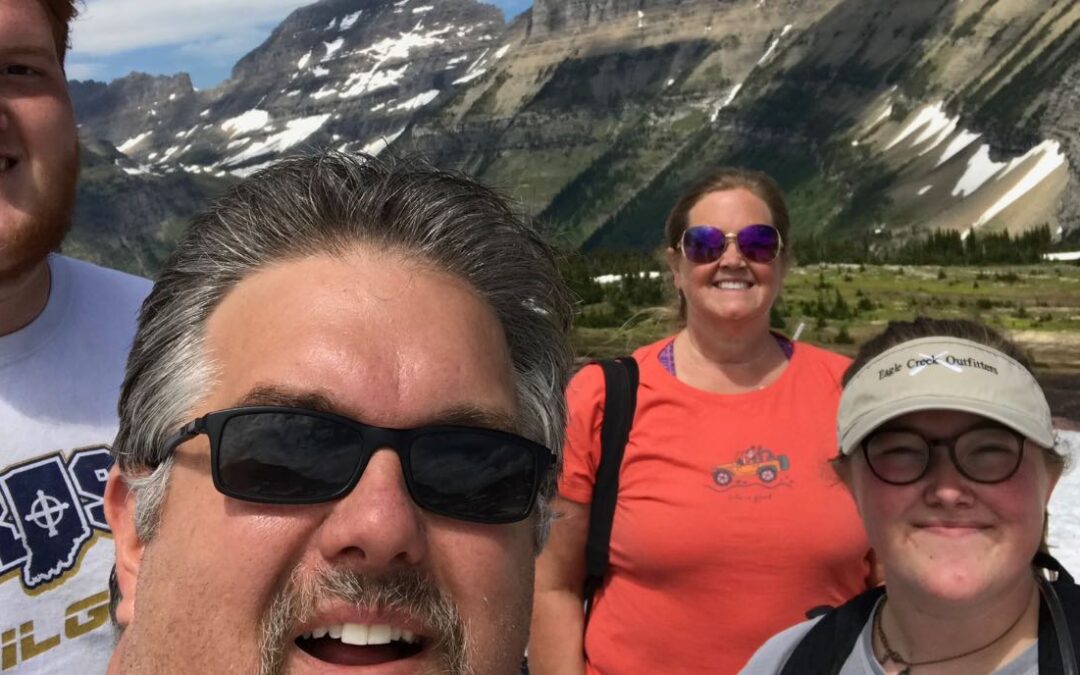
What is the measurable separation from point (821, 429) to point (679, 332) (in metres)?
1.10

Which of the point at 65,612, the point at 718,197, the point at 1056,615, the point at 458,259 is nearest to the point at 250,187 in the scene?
the point at 458,259

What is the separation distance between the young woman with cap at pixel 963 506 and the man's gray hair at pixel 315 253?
122 cm

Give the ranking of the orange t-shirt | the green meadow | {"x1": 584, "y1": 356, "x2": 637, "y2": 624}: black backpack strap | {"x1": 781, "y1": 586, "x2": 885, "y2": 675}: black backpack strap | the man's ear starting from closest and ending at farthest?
the man's ear < {"x1": 781, "y1": 586, "x2": 885, "y2": 675}: black backpack strap < the orange t-shirt < {"x1": 584, "y1": 356, "x2": 637, "y2": 624}: black backpack strap < the green meadow

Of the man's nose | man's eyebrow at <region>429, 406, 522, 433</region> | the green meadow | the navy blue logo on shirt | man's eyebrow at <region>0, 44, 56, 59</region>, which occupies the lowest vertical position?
the navy blue logo on shirt

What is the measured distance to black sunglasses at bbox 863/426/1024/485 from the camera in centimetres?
283

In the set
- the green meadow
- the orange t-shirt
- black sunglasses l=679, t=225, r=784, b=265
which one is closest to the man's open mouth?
the orange t-shirt

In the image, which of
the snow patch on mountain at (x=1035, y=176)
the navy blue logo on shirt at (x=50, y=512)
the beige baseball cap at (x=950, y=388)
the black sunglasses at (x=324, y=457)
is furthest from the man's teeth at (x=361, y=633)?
the snow patch on mountain at (x=1035, y=176)

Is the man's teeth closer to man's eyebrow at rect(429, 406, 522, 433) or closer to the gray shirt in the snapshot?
man's eyebrow at rect(429, 406, 522, 433)

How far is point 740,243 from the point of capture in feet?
15.6

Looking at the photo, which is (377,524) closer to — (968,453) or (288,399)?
(288,399)

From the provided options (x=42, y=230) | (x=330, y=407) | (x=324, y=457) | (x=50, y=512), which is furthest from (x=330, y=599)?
(x=42, y=230)

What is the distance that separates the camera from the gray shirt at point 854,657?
2.80 metres

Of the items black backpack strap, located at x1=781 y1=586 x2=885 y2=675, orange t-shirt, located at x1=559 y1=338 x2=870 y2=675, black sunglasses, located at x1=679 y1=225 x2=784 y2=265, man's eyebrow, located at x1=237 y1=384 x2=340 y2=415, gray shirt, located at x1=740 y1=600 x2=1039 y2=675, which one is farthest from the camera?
black sunglasses, located at x1=679 y1=225 x2=784 y2=265

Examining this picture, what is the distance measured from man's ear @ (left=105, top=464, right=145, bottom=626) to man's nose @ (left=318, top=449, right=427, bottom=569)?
592 millimetres
